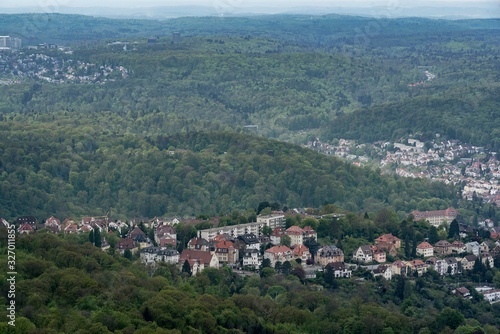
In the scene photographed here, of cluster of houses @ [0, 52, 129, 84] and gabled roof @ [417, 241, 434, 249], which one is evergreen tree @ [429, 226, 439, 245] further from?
cluster of houses @ [0, 52, 129, 84]

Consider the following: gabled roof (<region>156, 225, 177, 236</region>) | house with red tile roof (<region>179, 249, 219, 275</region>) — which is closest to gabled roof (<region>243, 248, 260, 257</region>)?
house with red tile roof (<region>179, 249, 219, 275</region>)

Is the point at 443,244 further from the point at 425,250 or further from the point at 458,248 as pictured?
the point at 425,250

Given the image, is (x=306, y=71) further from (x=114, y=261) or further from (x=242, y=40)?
(x=114, y=261)

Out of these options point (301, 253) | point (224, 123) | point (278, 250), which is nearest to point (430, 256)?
point (301, 253)

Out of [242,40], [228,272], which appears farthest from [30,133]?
[242,40]

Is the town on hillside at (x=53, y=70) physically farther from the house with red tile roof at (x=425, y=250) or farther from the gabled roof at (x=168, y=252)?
the gabled roof at (x=168, y=252)
